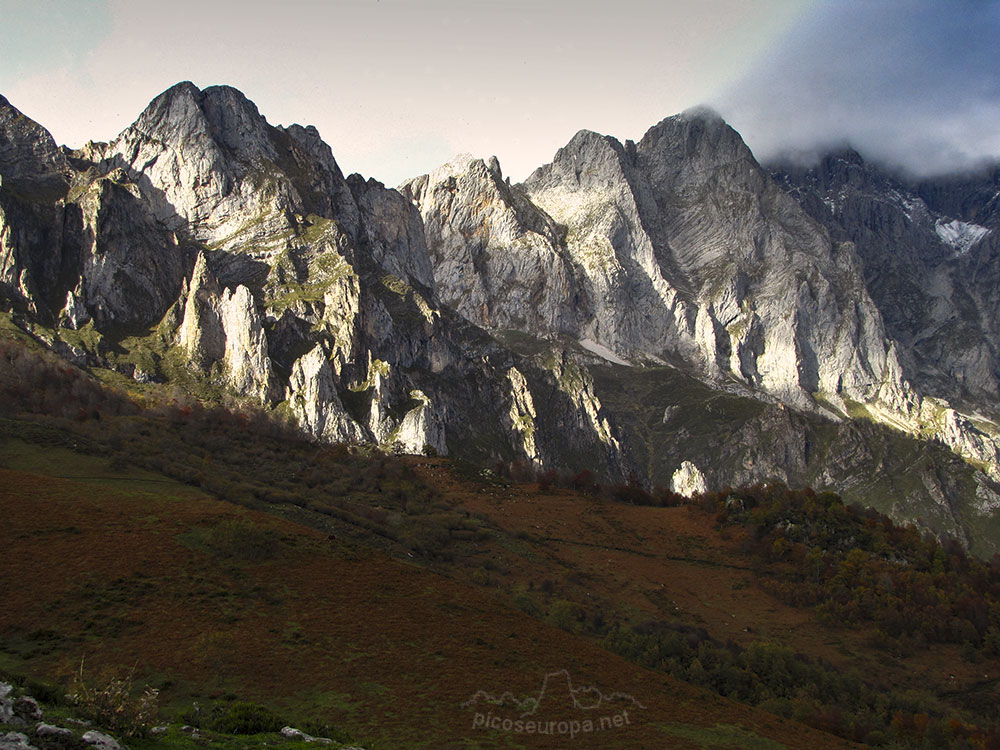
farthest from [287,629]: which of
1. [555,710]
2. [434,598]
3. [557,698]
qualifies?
[555,710]

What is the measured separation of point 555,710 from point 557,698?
1549mm

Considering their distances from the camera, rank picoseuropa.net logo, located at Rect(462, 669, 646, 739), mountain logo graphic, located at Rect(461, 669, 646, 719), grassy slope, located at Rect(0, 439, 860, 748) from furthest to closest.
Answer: mountain logo graphic, located at Rect(461, 669, 646, 719) < grassy slope, located at Rect(0, 439, 860, 748) < picoseuropa.net logo, located at Rect(462, 669, 646, 739)

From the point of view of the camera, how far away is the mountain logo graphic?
3491 centimetres

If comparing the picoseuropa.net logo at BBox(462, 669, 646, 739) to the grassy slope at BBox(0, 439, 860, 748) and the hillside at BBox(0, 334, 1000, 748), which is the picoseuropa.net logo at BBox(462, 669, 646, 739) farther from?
the grassy slope at BBox(0, 439, 860, 748)

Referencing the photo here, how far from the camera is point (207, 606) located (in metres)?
41.4

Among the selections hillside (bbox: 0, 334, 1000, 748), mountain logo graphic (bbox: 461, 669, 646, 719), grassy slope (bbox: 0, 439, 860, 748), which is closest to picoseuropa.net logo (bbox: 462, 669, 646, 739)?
mountain logo graphic (bbox: 461, 669, 646, 719)

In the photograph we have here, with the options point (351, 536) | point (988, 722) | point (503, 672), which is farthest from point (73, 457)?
point (988, 722)

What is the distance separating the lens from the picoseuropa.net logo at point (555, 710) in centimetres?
3291

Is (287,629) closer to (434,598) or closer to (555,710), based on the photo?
(434,598)

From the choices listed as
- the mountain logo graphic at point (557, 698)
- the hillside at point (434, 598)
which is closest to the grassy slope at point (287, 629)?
the hillside at point (434, 598)

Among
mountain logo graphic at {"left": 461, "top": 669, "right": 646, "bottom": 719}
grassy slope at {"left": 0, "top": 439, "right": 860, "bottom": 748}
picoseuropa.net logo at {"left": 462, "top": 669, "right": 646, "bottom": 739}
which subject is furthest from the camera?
mountain logo graphic at {"left": 461, "top": 669, "right": 646, "bottom": 719}

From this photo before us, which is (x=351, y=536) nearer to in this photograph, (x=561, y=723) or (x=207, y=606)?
(x=207, y=606)

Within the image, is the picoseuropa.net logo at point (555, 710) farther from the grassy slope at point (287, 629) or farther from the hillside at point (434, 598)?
the grassy slope at point (287, 629)

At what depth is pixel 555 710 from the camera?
35062 millimetres
